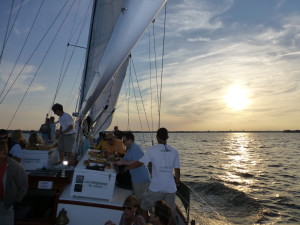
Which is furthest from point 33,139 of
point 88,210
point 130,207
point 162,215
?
point 162,215

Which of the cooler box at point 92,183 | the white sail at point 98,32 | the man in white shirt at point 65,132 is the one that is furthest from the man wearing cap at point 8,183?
the white sail at point 98,32

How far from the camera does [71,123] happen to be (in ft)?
25.2

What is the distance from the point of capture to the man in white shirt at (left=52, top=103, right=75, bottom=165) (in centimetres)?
752

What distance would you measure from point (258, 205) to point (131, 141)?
13.0 metres

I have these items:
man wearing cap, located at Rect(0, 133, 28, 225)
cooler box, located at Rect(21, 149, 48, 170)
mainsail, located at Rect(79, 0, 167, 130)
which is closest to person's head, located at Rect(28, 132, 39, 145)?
cooler box, located at Rect(21, 149, 48, 170)

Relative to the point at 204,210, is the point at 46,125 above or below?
above

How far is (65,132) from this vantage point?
7.62 m

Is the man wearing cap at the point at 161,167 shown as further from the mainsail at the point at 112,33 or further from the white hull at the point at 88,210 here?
the mainsail at the point at 112,33

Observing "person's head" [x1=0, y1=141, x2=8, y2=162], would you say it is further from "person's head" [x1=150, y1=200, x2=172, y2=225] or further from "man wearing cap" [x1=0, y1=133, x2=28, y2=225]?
"person's head" [x1=150, y1=200, x2=172, y2=225]

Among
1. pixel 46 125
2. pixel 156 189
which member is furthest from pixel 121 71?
pixel 156 189

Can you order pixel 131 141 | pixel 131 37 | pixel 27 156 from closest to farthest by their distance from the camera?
1. pixel 131 37
2. pixel 131 141
3. pixel 27 156

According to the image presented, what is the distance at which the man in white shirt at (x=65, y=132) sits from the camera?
7.52 m

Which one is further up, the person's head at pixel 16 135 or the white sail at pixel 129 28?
the white sail at pixel 129 28

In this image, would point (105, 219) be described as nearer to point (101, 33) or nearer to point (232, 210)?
point (101, 33)
